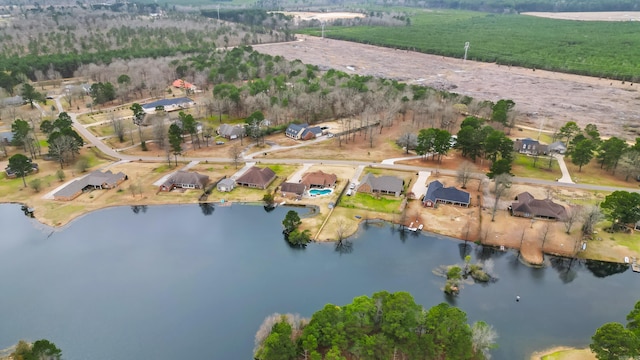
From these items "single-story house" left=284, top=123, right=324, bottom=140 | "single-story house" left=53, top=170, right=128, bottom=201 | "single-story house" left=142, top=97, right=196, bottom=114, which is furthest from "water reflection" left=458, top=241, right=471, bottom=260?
"single-story house" left=142, top=97, right=196, bottom=114

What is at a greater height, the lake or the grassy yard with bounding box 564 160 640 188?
the grassy yard with bounding box 564 160 640 188

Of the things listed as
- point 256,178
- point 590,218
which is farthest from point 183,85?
point 590,218

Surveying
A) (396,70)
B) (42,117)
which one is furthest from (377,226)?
(396,70)

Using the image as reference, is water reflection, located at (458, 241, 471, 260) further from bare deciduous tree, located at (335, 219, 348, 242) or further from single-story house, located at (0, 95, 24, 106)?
single-story house, located at (0, 95, 24, 106)

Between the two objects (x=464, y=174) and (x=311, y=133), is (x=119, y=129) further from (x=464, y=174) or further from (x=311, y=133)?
(x=464, y=174)

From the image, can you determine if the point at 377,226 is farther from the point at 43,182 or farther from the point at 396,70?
the point at 396,70

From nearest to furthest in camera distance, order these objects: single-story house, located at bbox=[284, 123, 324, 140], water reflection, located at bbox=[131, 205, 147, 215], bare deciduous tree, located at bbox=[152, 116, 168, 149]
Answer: water reflection, located at bbox=[131, 205, 147, 215]
bare deciduous tree, located at bbox=[152, 116, 168, 149]
single-story house, located at bbox=[284, 123, 324, 140]
